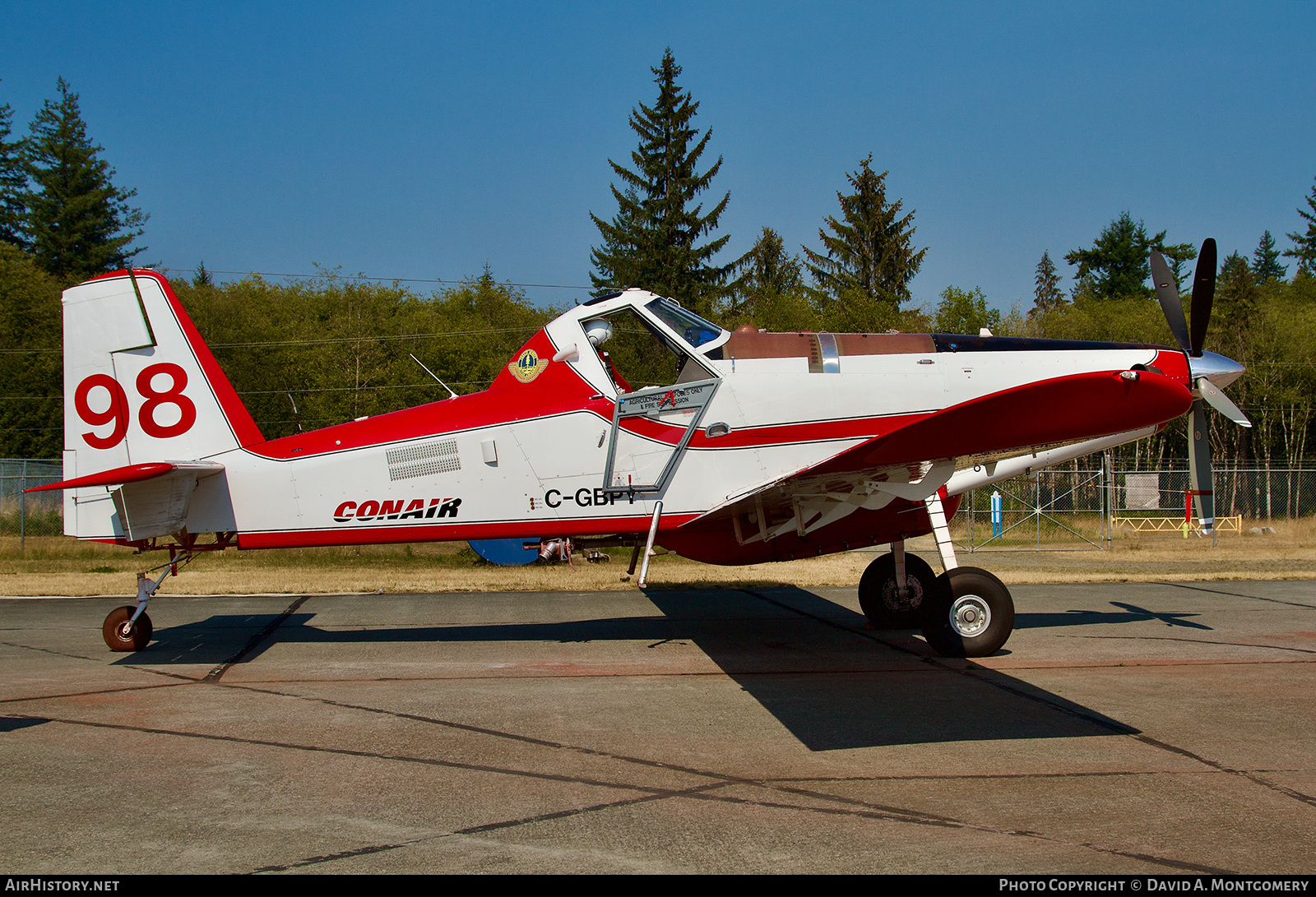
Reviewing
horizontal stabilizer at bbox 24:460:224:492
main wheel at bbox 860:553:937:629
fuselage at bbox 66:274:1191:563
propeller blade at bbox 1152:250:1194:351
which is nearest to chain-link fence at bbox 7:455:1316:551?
propeller blade at bbox 1152:250:1194:351

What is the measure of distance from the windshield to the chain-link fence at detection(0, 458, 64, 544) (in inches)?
812

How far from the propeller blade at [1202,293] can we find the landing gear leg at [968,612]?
3.25 metres

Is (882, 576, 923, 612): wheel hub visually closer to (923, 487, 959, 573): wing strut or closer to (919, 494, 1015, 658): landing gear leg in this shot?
(923, 487, 959, 573): wing strut

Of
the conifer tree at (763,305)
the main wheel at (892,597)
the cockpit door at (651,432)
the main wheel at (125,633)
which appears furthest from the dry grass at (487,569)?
the conifer tree at (763,305)

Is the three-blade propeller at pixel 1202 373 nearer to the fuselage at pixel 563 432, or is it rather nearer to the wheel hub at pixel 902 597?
the fuselage at pixel 563 432

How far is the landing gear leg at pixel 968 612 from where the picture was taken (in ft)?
27.2

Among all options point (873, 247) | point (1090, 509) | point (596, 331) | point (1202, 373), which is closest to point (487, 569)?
point (596, 331)

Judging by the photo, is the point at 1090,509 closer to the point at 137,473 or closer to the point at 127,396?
the point at 127,396

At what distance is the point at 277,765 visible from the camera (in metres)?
5.39

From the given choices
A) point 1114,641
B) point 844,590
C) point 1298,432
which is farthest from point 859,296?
point 1114,641

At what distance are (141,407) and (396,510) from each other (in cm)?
297

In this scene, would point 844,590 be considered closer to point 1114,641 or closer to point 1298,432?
point 1114,641

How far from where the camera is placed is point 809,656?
8703 millimetres

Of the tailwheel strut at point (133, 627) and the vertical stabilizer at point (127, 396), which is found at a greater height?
the vertical stabilizer at point (127, 396)
